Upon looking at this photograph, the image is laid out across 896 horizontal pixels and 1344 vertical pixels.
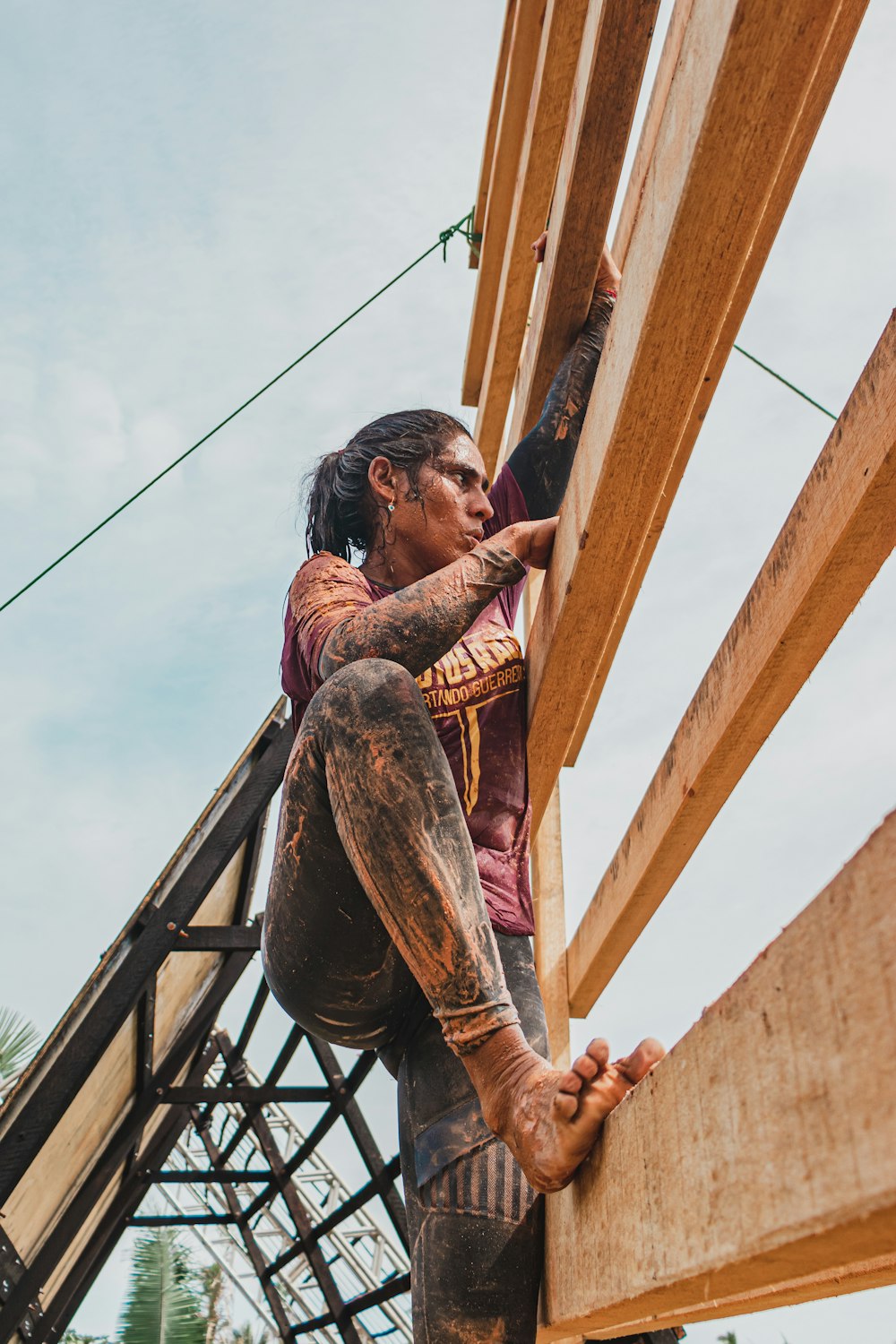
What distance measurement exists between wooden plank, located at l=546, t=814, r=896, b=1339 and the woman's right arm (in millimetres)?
763

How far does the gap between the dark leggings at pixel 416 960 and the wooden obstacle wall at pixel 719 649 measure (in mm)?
90

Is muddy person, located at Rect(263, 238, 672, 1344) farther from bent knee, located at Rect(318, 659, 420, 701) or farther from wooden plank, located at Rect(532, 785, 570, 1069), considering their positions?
wooden plank, located at Rect(532, 785, 570, 1069)

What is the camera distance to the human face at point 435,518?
6.95ft

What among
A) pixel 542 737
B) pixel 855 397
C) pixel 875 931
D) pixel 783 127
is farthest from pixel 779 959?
pixel 542 737

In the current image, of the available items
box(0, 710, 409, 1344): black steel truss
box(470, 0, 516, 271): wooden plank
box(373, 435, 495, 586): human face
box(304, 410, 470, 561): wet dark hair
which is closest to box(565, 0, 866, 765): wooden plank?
box(373, 435, 495, 586): human face

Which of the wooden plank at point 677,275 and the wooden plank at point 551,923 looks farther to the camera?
the wooden plank at point 551,923

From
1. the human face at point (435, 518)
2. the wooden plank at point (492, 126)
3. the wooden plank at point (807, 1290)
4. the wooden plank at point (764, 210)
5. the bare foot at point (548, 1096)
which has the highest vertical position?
the wooden plank at point (492, 126)

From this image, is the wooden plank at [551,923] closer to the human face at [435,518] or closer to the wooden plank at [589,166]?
the human face at [435,518]

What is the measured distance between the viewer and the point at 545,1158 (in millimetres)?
1059

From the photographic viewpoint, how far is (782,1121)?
60 centimetres

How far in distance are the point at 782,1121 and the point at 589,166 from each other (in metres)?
1.53

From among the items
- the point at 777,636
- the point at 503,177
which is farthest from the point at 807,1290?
the point at 503,177

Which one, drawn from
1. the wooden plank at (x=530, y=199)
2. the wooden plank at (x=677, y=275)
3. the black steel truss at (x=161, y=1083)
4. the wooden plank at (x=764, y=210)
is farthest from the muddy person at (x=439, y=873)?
the black steel truss at (x=161, y=1083)

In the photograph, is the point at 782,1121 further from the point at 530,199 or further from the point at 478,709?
the point at 530,199
